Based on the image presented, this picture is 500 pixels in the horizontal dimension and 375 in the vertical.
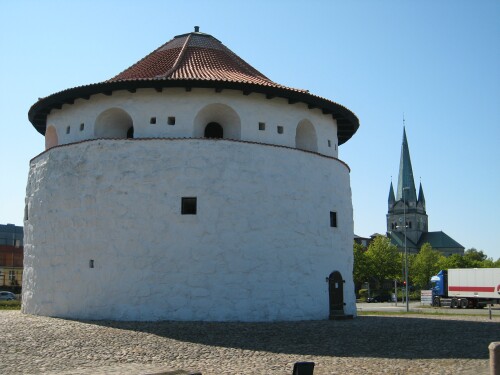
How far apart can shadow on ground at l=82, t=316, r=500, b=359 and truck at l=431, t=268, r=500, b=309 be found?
20087 mm

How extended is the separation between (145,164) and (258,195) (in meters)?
3.32

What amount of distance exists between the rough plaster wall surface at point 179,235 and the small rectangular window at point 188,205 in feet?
0.51

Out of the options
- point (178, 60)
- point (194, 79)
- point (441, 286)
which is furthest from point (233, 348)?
point (441, 286)

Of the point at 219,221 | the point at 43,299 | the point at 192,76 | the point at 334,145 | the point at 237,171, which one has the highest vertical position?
the point at 192,76

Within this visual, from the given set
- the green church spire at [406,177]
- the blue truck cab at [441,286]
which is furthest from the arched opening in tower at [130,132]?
the green church spire at [406,177]

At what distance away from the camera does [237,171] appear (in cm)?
1625

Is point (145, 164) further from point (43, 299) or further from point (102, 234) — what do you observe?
point (43, 299)

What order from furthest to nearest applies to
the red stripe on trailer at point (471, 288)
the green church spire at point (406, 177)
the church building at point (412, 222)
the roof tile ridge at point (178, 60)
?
the church building at point (412, 222)
the green church spire at point (406, 177)
the red stripe on trailer at point (471, 288)
the roof tile ridge at point (178, 60)

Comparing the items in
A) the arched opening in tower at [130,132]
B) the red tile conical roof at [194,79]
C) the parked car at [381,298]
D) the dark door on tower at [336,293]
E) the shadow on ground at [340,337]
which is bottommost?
the parked car at [381,298]

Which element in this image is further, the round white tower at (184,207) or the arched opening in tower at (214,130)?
the arched opening in tower at (214,130)

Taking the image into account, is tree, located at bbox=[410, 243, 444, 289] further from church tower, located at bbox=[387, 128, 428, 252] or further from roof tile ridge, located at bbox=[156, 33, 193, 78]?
roof tile ridge, located at bbox=[156, 33, 193, 78]

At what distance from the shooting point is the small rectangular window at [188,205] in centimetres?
1584

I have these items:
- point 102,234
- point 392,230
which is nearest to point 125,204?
point 102,234

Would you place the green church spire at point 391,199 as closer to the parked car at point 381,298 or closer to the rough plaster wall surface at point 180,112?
the parked car at point 381,298
